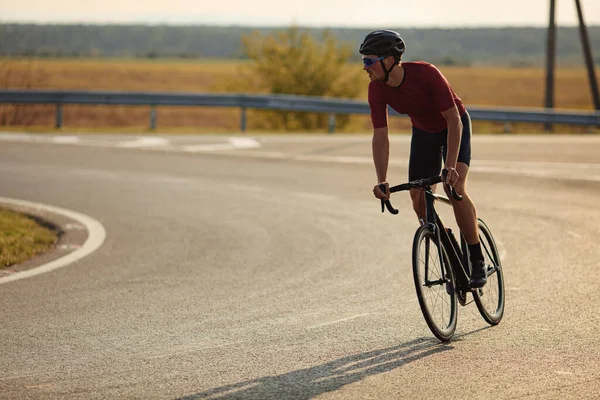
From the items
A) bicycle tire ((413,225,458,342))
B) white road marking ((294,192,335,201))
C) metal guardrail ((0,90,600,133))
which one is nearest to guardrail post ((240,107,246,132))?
metal guardrail ((0,90,600,133))

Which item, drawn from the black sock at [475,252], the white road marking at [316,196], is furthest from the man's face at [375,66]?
the white road marking at [316,196]

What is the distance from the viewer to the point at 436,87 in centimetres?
643

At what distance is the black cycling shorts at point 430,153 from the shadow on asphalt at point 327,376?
1096 mm

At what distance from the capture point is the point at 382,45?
6.31 meters

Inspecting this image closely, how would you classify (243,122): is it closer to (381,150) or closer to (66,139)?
(66,139)

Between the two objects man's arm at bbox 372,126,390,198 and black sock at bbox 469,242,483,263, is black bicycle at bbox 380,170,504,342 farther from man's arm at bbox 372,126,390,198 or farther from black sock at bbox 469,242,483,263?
man's arm at bbox 372,126,390,198

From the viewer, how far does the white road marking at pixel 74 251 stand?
9.21m

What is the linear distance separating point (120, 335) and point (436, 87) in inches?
100

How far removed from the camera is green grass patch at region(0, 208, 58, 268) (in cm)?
1003

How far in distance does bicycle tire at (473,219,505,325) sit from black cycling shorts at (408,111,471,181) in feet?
2.18

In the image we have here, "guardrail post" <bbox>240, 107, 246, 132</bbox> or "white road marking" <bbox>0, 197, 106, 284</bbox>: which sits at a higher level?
"white road marking" <bbox>0, 197, 106, 284</bbox>

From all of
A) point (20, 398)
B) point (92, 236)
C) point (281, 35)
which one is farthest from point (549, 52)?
point (20, 398)

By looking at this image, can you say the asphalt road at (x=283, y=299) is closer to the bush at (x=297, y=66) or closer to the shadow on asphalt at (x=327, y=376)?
the shadow on asphalt at (x=327, y=376)

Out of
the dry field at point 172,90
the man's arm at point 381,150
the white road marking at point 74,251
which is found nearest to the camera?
the man's arm at point 381,150
